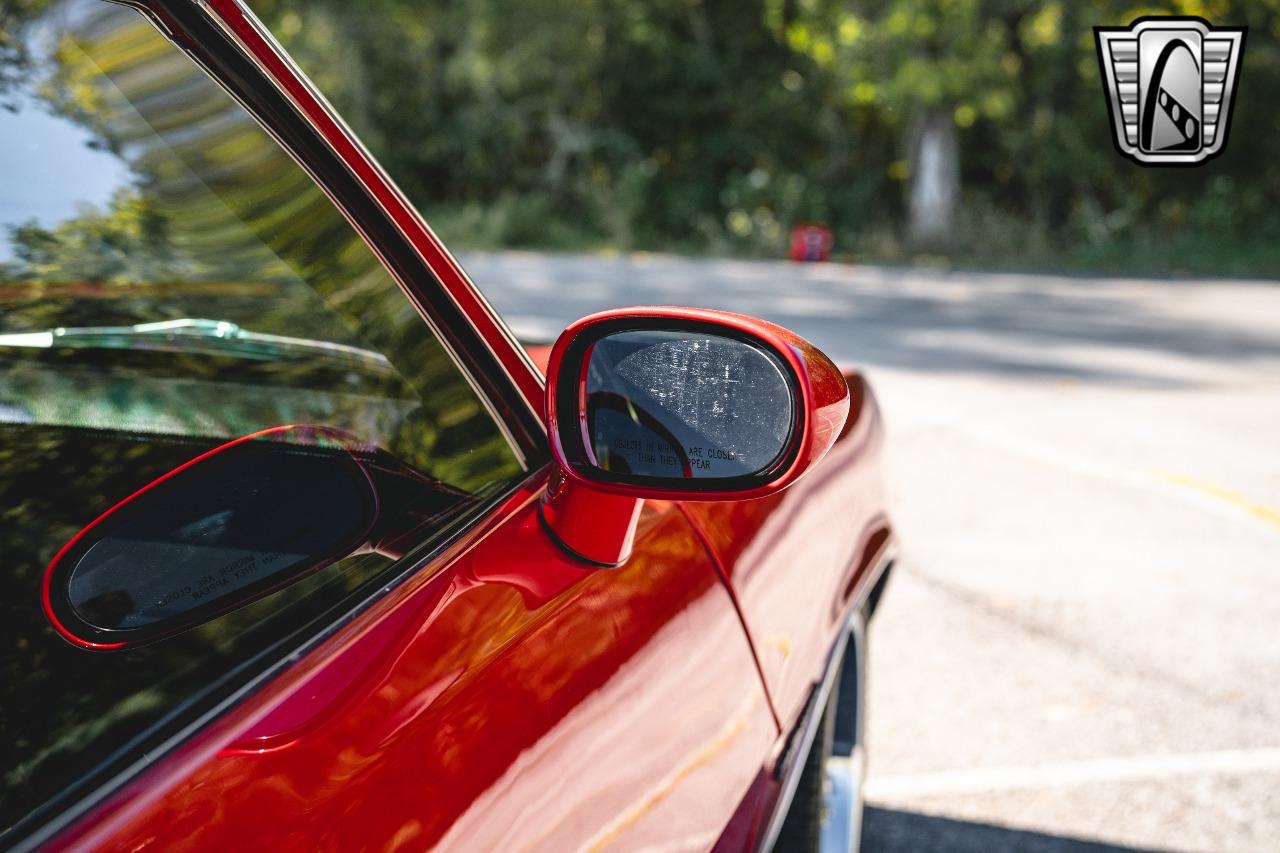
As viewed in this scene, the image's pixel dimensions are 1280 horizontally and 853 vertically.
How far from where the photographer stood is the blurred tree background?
2208 cm

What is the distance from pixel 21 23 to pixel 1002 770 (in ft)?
9.82

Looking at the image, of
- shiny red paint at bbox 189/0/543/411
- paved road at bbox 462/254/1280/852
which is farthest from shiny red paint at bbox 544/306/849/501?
paved road at bbox 462/254/1280/852

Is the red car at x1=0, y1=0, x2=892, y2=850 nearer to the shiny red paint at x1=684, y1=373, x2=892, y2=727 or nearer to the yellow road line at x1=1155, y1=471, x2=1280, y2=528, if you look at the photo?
the shiny red paint at x1=684, y1=373, x2=892, y2=727

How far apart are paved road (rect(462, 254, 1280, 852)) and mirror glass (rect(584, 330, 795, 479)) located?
1.92 metres

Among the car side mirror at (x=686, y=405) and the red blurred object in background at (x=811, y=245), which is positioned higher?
the car side mirror at (x=686, y=405)

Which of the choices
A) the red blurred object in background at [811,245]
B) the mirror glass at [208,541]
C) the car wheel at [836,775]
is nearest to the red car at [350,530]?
the mirror glass at [208,541]

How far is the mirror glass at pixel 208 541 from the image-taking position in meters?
1.28

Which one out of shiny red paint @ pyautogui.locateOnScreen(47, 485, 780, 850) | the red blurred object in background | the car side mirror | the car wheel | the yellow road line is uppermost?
the car side mirror

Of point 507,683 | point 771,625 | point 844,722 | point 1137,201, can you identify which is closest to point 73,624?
point 507,683

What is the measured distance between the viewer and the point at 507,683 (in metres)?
1.30

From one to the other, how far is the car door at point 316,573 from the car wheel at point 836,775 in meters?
0.50

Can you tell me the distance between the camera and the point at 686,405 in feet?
4.63

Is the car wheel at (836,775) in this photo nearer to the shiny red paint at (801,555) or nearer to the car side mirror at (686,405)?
the shiny red paint at (801,555)

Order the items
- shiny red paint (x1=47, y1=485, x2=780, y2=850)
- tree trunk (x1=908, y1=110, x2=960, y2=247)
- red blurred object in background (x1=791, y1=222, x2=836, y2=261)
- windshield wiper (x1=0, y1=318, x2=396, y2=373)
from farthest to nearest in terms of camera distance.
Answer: tree trunk (x1=908, y1=110, x2=960, y2=247) → red blurred object in background (x1=791, y1=222, x2=836, y2=261) → windshield wiper (x1=0, y1=318, x2=396, y2=373) → shiny red paint (x1=47, y1=485, x2=780, y2=850)
